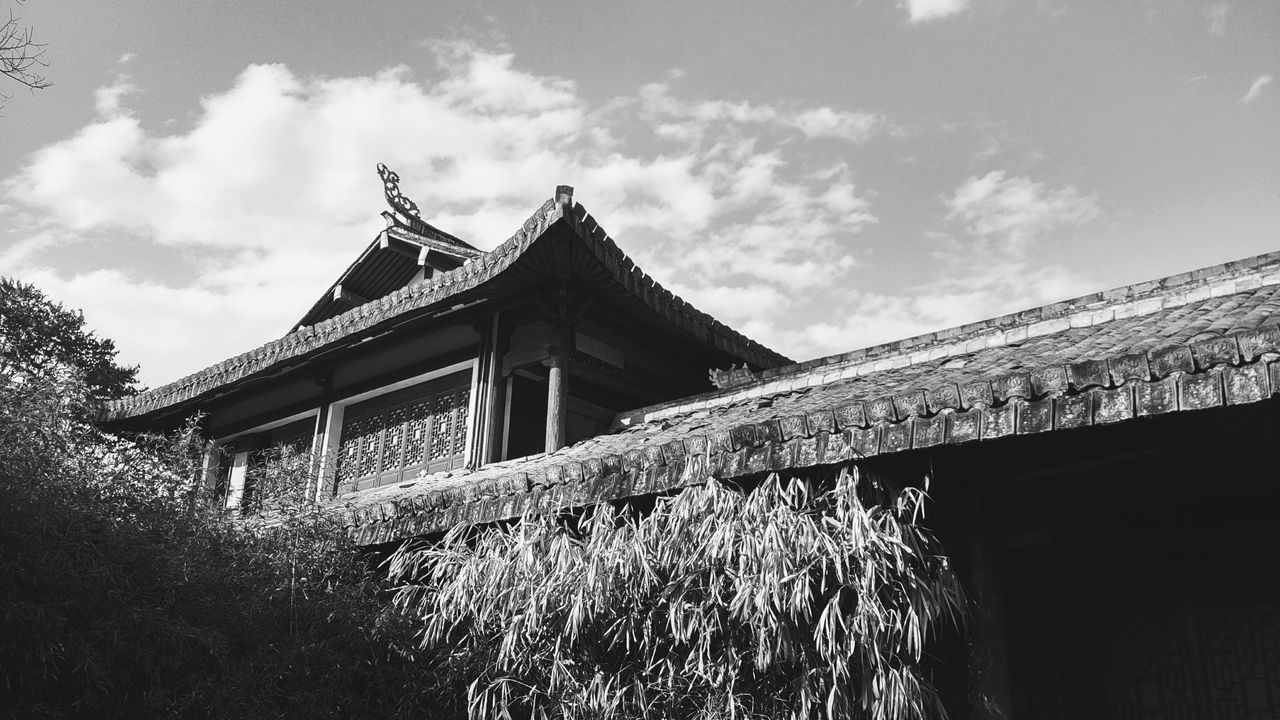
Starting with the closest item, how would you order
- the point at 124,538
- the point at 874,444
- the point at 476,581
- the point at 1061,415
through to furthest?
the point at 1061,415
the point at 874,444
the point at 124,538
the point at 476,581

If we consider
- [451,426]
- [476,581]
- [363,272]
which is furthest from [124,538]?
[363,272]

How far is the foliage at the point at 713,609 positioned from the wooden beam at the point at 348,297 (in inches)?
240

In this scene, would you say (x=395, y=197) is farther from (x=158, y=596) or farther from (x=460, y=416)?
(x=158, y=596)

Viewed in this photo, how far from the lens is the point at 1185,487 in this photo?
16.0 feet

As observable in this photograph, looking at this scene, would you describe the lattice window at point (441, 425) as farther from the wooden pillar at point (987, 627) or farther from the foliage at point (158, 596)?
the wooden pillar at point (987, 627)

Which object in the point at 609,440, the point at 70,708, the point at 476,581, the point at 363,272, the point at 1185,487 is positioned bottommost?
the point at 70,708

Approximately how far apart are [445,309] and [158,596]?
12.5ft

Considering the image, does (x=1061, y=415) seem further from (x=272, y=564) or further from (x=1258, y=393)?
(x=272, y=564)

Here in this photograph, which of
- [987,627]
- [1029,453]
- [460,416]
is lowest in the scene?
[987,627]

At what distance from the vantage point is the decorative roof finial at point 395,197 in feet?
36.9

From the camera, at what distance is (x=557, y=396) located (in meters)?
7.98

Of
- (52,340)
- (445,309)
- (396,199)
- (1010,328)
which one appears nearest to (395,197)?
(396,199)

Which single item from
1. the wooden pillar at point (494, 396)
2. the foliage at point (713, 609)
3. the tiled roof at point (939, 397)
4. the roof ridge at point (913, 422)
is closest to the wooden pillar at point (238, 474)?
the tiled roof at point (939, 397)

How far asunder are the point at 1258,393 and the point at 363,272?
29.5ft
